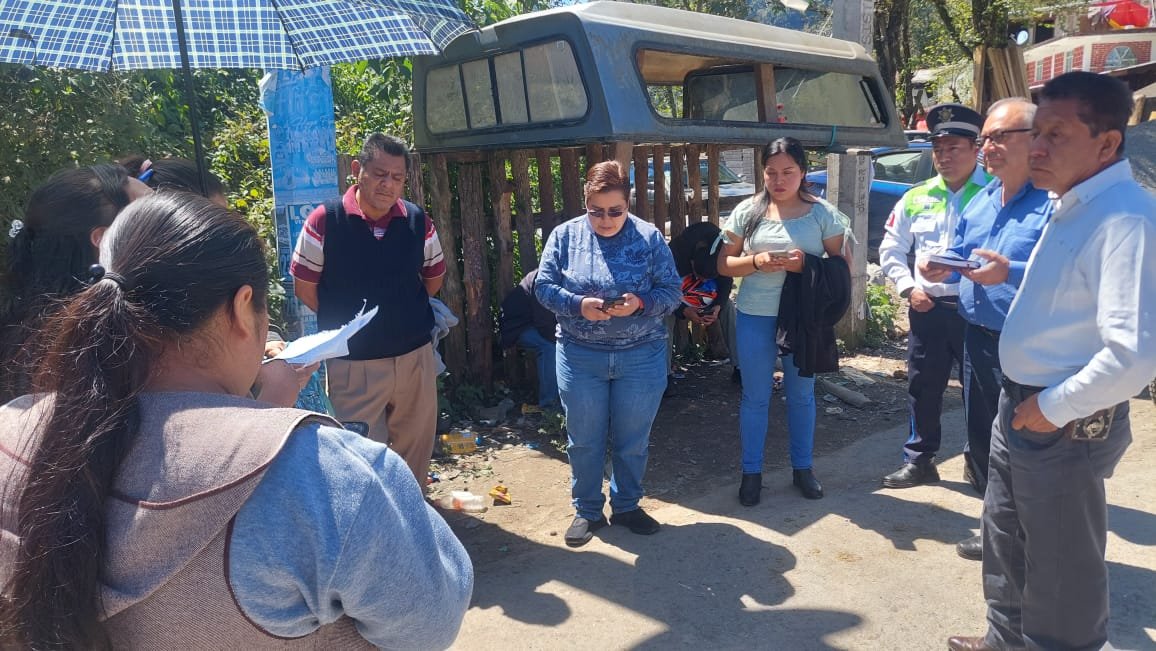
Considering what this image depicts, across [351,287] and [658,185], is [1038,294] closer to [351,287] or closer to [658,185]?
[351,287]

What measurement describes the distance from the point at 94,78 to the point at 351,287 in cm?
272

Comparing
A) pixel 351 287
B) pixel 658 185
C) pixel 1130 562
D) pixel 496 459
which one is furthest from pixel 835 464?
pixel 351 287

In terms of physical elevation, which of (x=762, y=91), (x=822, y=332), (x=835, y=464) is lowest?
(x=835, y=464)

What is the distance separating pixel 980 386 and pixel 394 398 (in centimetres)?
268

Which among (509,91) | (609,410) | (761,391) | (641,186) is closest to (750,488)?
(761,391)

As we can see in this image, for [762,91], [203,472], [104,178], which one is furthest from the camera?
[762,91]

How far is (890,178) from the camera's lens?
1196 cm

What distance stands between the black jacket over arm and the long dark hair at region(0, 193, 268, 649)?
325cm

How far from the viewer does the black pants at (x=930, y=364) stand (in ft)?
14.4

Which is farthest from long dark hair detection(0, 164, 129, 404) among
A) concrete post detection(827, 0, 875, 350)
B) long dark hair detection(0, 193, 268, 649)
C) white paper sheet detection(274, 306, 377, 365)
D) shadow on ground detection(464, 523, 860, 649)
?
concrete post detection(827, 0, 875, 350)

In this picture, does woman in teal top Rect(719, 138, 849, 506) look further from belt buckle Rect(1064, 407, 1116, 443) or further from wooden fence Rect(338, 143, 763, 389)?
belt buckle Rect(1064, 407, 1116, 443)

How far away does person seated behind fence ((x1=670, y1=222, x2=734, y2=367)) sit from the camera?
5840 mm

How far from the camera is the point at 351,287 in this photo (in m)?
3.64

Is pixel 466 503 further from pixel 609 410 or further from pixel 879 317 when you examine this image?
pixel 879 317
